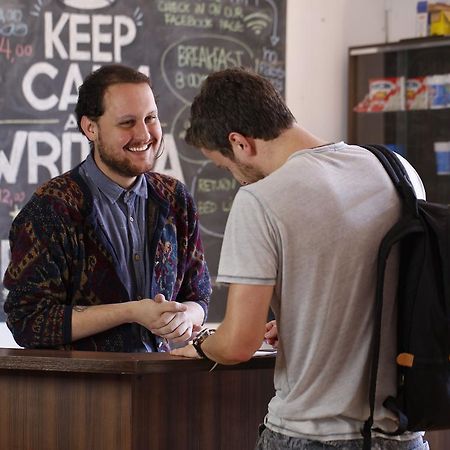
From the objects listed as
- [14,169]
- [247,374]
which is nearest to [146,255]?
[247,374]

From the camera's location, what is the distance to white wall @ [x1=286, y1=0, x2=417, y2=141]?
5.41m

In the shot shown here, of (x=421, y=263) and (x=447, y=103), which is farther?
(x=447, y=103)

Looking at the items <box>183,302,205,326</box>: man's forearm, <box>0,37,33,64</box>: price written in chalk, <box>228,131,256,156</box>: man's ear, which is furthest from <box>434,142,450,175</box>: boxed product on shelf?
<box>228,131,256,156</box>: man's ear

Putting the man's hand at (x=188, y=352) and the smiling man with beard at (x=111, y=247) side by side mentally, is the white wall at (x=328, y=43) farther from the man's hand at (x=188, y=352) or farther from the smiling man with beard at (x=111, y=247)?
the man's hand at (x=188, y=352)

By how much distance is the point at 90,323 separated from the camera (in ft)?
8.08

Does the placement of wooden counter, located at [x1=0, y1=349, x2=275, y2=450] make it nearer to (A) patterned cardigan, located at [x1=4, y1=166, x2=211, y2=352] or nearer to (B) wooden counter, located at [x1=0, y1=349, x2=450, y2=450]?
(B) wooden counter, located at [x1=0, y1=349, x2=450, y2=450]

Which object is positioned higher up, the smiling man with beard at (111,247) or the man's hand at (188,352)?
the smiling man with beard at (111,247)

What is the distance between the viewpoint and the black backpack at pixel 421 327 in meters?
1.81

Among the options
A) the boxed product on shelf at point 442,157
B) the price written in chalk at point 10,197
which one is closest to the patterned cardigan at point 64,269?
the price written in chalk at point 10,197

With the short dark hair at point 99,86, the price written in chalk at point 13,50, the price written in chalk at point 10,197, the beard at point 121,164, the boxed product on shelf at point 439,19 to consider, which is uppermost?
the boxed product on shelf at point 439,19

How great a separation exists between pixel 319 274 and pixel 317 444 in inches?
12.2

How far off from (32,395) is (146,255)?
1.86 feet

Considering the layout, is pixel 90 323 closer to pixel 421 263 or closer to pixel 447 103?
pixel 421 263

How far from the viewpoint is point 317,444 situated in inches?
72.2
